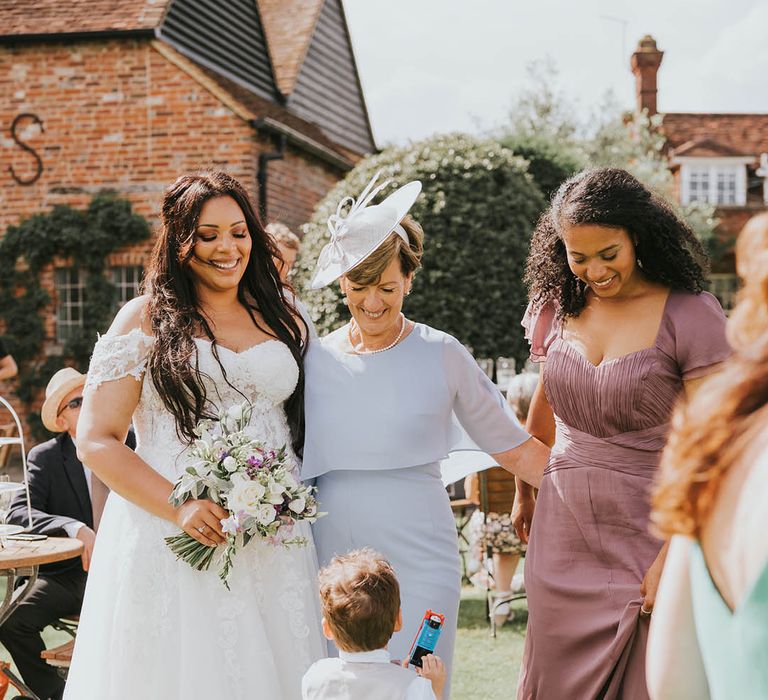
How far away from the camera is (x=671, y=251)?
10.1 feet

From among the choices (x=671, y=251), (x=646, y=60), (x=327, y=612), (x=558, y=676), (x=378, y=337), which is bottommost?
(x=558, y=676)

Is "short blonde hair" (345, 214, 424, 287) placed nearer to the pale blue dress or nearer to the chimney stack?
the pale blue dress

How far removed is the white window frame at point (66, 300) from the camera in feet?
49.8

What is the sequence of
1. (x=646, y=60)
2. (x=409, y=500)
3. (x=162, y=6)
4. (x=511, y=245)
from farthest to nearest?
(x=646, y=60)
(x=162, y=6)
(x=511, y=245)
(x=409, y=500)

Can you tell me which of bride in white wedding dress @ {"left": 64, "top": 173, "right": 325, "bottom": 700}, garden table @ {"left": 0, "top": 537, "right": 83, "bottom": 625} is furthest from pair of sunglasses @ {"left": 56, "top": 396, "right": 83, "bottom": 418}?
bride in white wedding dress @ {"left": 64, "top": 173, "right": 325, "bottom": 700}

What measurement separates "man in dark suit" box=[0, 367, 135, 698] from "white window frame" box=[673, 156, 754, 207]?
27.4 m

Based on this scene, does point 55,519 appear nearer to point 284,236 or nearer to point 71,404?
point 71,404

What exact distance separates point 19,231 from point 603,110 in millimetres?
18814

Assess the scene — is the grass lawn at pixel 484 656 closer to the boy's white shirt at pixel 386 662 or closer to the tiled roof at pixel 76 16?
the boy's white shirt at pixel 386 662

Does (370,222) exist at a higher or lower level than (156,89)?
lower

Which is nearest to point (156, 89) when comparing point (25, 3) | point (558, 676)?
point (25, 3)

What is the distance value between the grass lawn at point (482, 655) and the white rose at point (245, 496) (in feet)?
9.34

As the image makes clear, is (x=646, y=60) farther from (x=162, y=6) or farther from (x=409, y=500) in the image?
(x=409, y=500)

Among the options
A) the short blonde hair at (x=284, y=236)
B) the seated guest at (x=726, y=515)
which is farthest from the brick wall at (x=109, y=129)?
the seated guest at (x=726, y=515)
